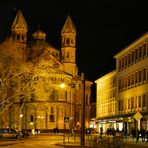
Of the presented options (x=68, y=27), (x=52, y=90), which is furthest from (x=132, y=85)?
(x=68, y=27)

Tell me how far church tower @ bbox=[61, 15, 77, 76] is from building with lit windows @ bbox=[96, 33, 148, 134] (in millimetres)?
41548

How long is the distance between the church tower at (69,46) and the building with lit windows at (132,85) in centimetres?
4155

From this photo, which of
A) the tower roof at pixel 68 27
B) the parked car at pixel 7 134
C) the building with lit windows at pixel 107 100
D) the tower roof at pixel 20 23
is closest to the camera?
the parked car at pixel 7 134

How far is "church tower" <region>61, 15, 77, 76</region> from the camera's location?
137 meters

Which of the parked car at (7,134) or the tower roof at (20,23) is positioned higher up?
the tower roof at (20,23)

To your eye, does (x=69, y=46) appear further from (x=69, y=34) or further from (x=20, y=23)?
(x=20, y=23)

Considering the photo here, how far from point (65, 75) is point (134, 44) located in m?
46.1

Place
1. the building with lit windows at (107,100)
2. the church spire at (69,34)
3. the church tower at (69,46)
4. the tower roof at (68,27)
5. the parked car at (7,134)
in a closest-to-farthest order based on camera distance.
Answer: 1. the parked car at (7,134)
2. the building with lit windows at (107,100)
3. the tower roof at (68,27)
4. the church spire at (69,34)
5. the church tower at (69,46)

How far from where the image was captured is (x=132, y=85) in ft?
270

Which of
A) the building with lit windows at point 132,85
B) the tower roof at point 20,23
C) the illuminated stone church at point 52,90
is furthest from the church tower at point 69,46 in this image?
the building with lit windows at point 132,85

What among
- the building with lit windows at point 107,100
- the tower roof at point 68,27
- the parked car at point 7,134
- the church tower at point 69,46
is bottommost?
the parked car at point 7,134

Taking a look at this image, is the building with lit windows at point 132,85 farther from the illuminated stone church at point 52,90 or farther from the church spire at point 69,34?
the church spire at point 69,34

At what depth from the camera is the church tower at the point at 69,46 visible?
137 meters

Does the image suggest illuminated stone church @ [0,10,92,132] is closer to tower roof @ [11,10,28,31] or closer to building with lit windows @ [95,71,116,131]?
tower roof @ [11,10,28,31]
